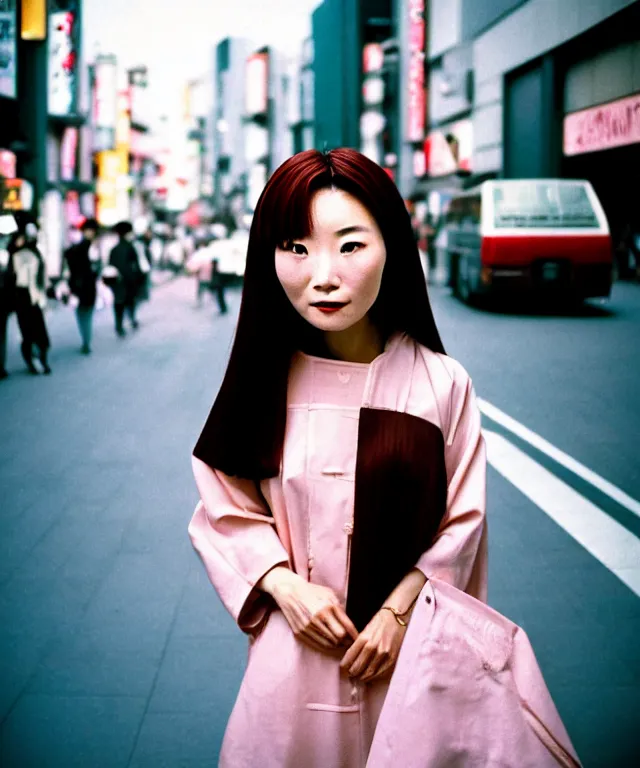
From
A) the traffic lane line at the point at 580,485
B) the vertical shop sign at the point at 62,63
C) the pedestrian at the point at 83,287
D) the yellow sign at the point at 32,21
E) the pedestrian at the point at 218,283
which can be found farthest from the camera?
the vertical shop sign at the point at 62,63

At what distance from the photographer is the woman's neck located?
6.20ft

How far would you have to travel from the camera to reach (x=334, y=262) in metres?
1.75

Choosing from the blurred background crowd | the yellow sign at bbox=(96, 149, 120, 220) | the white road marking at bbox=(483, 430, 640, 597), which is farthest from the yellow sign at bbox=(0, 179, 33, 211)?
the yellow sign at bbox=(96, 149, 120, 220)

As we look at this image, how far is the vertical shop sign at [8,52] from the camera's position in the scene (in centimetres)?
1831

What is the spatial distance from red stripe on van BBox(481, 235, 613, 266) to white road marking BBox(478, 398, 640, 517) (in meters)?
7.41

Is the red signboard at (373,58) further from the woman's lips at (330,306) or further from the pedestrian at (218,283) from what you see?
the woman's lips at (330,306)

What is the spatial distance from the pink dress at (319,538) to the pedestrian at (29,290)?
9.88 m

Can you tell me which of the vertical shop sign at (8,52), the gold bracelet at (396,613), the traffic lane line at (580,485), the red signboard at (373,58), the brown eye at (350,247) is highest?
the red signboard at (373,58)

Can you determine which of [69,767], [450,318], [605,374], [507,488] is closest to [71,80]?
[450,318]

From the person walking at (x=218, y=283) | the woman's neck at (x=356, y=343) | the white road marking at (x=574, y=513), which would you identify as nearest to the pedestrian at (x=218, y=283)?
the person walking at (x=218, y=283)

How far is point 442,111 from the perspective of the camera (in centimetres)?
3528

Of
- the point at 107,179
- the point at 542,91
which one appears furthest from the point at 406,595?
the point at 107,179

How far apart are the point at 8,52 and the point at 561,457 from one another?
52.1ft

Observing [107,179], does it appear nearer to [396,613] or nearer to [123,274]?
[123,274]
